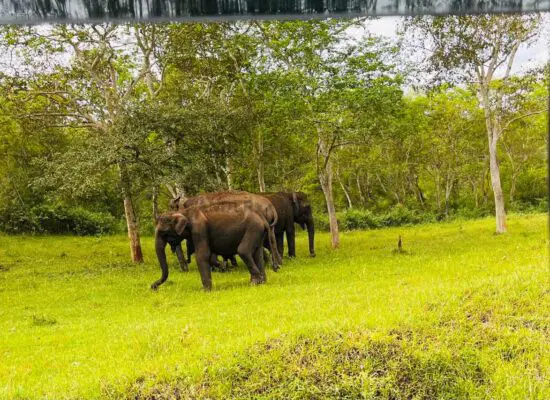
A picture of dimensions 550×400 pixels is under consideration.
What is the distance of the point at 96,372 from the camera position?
449 cm

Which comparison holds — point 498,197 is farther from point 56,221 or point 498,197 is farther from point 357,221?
point 56,221

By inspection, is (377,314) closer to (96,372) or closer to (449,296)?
(449,296)

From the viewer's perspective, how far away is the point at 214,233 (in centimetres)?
1069

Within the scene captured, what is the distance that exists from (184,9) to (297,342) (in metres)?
3.80

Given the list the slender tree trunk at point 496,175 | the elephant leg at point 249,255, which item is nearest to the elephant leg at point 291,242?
the elephant leg at point 249,255

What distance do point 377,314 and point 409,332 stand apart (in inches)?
23.2

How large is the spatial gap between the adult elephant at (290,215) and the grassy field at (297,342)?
18.8ft

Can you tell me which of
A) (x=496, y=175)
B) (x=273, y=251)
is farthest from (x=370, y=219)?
(x=273, y=251)

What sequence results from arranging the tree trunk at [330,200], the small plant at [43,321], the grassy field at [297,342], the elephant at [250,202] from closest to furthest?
the grassy field at [297,342] → the small plant at [43,321] → the elephant at [250,202] → the tree trunk at [330,200]

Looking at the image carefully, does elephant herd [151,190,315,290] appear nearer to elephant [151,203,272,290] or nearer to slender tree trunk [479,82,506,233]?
elephant [151,203,272,290]

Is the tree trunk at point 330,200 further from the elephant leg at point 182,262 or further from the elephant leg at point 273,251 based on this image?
the elephant leg at point 182,262

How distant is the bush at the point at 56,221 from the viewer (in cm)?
2236

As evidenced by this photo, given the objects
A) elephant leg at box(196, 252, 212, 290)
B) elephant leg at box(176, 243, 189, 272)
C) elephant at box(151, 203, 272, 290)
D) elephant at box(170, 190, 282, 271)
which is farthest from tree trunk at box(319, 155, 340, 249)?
elephant leg at box(196, 252, 212, 290)

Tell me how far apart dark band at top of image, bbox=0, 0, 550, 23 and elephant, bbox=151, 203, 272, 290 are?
929cm
